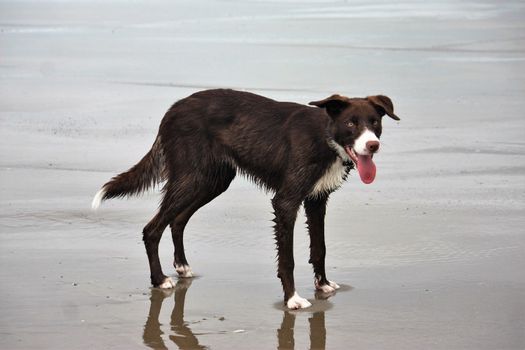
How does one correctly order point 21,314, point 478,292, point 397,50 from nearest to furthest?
point 21,314 < point 478,292 < point 397,50

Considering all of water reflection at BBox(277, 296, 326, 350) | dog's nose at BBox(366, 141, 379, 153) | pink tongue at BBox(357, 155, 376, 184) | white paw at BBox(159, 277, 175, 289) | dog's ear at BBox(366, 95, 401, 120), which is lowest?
white paw at BBox(159, 277, 175, 289)

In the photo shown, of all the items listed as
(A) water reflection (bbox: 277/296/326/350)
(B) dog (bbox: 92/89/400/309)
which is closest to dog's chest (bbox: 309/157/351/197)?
(B) dog (bbox: 92/89/400/309)

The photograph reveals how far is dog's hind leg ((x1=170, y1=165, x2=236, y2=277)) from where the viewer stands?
8.06 m

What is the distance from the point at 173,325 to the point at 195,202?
155 centimetres

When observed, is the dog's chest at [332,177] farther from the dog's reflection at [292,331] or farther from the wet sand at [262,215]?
the dog's reflection at [292,331]

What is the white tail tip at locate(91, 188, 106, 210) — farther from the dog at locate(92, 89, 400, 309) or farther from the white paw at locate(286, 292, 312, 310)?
the white paw at locate(286, 292, 312, 310)

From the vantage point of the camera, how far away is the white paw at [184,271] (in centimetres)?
796

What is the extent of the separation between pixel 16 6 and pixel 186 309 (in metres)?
25.4

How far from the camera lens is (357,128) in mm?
7203

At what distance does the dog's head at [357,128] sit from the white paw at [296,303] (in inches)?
29.9

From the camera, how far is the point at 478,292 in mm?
7465

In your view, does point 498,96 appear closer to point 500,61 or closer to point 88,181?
point 500,61

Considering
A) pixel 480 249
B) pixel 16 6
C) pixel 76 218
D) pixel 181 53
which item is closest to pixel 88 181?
pixel 76 218

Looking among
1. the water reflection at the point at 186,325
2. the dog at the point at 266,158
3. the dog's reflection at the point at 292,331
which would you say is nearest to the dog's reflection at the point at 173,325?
the water reflection at the point at 186,325
